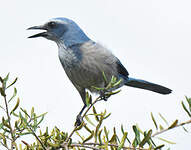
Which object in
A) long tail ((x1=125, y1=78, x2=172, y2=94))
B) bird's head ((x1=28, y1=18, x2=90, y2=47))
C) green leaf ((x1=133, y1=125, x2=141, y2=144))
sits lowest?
long tail ((x1=125, y1=78, x2=172, y2=94))

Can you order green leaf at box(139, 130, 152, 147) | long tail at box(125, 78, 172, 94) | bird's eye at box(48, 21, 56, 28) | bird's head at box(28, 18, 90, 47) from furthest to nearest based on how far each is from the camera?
long tail at box(125, 78, 172, 94), bird's eye at box(48, 21, 56, 28), bird's head at box(28, 18, 90, 47), green leaf at box(139, 130, 152, 147)

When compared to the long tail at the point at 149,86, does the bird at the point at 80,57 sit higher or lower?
higher

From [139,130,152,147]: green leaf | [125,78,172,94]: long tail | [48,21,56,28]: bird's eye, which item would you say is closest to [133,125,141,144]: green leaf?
[139,130,152,147]: green leaf

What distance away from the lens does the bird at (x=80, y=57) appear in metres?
3.25

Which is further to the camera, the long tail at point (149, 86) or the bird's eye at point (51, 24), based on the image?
the long tail at point (149, 86)

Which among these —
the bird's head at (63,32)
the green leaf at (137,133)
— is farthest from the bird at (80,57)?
the green leaf at (137,133)

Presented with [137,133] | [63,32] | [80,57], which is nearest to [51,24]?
[63,32]

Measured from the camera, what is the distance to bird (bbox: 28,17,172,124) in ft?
10.7

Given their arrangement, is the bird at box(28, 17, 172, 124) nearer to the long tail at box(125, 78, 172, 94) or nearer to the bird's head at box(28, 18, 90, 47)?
the bird's head at box(28, 18, 90, 47)

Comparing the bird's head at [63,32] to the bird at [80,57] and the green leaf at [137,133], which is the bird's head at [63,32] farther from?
the green leaf at [137,133]

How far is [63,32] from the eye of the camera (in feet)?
12.0

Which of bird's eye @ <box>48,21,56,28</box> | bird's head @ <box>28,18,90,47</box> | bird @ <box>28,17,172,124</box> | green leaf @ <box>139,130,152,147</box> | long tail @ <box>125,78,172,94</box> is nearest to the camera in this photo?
green leaf @ <box>139,130,152,147</box>

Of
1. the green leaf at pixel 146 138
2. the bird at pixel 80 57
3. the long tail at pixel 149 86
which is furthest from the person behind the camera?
the long tail at pixel 149 86

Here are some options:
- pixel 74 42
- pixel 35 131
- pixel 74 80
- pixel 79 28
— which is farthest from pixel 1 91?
pixel 79 28
